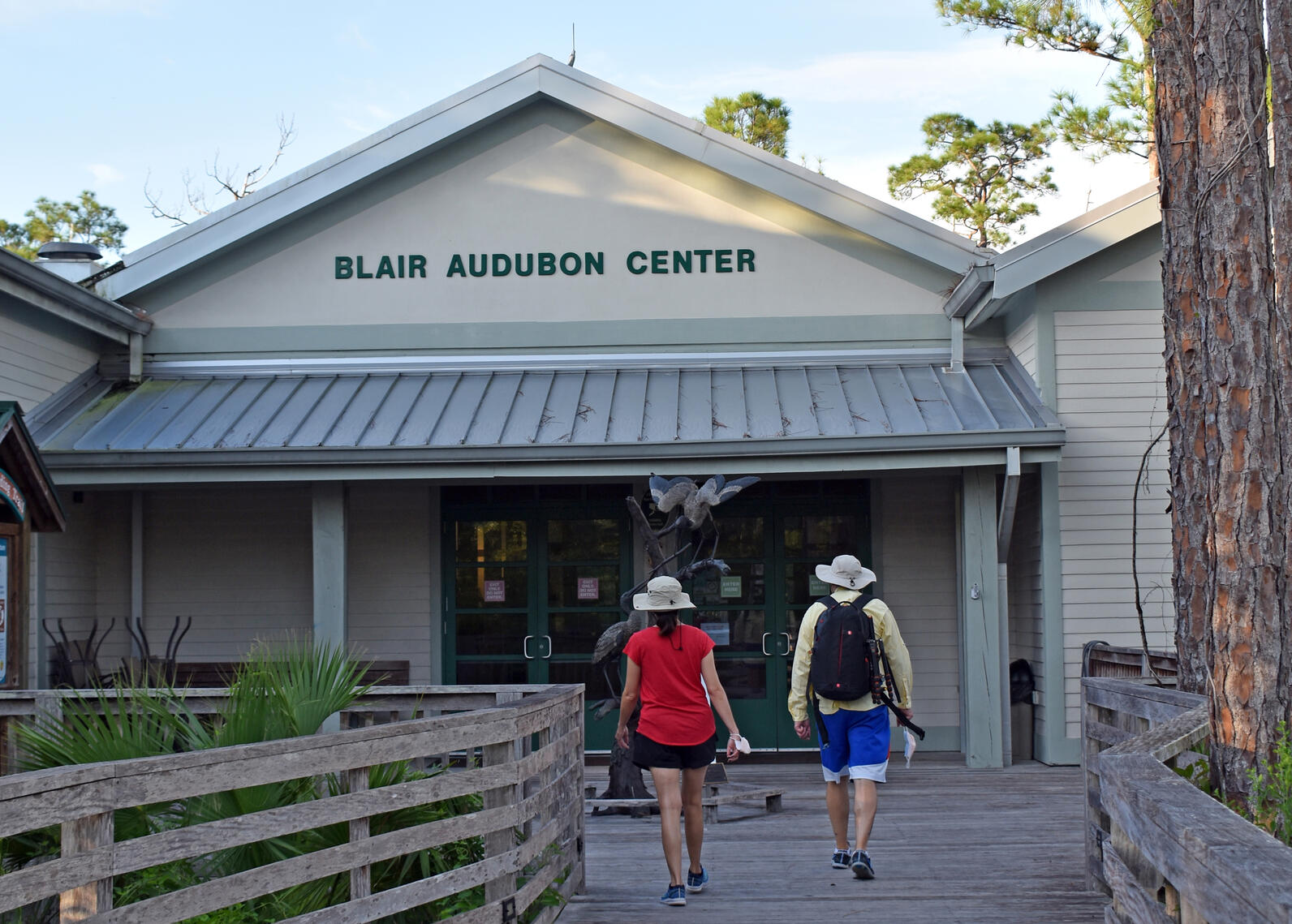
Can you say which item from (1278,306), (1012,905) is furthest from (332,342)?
(1278,306)

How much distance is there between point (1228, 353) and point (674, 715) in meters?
3.19

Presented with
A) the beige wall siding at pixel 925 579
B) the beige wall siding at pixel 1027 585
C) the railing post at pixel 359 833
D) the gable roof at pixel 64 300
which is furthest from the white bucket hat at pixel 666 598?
the gable roof at pixel 64 300

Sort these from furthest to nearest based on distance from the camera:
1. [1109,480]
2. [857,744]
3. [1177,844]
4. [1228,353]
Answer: [1109,480]
[857,744]
[1228,353]
[1177,844]

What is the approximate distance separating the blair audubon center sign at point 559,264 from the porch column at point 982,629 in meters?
3.27

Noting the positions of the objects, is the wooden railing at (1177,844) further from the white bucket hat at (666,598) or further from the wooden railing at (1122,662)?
the wooden railing at (1122,662)

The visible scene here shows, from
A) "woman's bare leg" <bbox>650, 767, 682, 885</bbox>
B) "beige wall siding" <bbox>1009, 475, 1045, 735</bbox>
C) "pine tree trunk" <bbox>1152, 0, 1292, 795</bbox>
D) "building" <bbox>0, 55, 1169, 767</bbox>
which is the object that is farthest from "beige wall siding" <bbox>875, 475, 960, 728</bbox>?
"pine tree trunk" <bbox>1152, 0, 1292, 795</bbox>

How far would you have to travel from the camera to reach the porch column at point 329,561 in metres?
11.5

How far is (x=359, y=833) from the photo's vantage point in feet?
16.0

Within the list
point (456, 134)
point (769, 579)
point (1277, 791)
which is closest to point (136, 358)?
point (456, 134)

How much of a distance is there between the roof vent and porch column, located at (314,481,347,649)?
3662 mm

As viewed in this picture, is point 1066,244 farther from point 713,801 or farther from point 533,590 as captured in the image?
point 533,590

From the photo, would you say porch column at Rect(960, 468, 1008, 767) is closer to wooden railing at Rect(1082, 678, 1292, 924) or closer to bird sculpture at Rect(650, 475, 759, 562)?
bird sculpture at Rect(650, 475, 759, 562)

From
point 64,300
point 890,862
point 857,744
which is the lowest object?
point 890,862

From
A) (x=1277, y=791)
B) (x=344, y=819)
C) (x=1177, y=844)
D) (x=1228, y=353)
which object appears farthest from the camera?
(x=1228, y=353)
